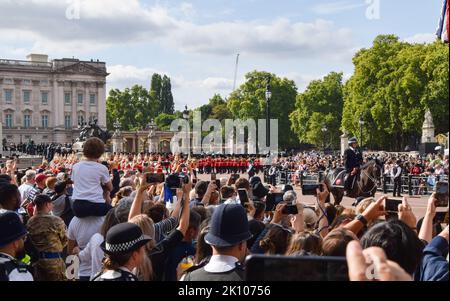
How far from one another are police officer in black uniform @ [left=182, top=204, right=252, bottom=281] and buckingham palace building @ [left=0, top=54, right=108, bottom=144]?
4368 inches

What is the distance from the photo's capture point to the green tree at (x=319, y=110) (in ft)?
295

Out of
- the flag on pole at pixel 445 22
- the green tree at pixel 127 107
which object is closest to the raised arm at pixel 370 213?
the flag on pole at pixel 445 22

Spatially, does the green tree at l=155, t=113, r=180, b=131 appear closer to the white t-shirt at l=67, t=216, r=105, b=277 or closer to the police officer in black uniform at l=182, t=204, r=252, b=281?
the white t-shirt at l=67, t=216, r=105, b=277

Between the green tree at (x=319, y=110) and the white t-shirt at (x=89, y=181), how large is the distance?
82.8 metres

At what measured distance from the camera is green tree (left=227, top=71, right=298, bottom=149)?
3871 inches

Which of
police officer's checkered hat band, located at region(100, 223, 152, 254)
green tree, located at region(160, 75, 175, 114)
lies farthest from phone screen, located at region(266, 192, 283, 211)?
green tree, located at region(160, 75, 175, 114)

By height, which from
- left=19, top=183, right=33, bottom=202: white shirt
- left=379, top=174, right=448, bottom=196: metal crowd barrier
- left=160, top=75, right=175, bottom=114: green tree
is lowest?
left=379, top=174, right=448, bottom=196: metal crowd barrier

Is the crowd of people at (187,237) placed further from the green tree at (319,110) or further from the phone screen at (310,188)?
the green tree at (319,110)

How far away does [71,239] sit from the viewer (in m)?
7.11

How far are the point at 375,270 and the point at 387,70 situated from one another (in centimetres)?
6333

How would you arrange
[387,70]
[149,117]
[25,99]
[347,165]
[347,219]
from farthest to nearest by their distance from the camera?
[149,117] < [25,99] < [387,70] < [347,165] < [347,219]

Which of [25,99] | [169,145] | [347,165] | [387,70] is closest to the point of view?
[347,165]
